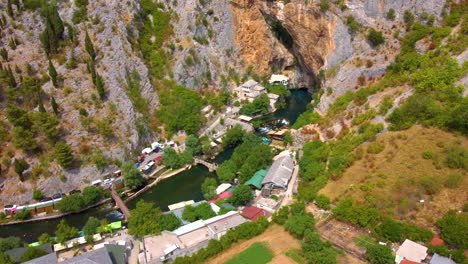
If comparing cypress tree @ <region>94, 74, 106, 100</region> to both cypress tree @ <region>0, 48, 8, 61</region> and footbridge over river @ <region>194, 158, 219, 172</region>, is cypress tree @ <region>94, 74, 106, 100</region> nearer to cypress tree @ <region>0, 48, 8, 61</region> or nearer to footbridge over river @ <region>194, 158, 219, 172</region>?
cypress tree @ <region>0, 48, 8, 61</region>

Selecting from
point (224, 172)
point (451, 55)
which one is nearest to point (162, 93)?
point (224, 172)

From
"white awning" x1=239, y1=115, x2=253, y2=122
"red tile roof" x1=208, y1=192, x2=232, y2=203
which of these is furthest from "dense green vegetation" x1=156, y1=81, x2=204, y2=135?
"red tile roof" x1=208, y1=192, x2=232, y2=203

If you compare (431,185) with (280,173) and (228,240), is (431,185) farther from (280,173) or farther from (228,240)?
(228,240)

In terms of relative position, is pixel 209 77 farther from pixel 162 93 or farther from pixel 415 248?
pixel 415 248

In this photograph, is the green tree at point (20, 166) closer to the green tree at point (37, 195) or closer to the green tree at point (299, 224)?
the green tree at point (37, 195)

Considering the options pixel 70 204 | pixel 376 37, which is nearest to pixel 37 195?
pixel 70 204

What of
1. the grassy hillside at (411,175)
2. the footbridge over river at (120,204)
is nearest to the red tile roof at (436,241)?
the grassy hillside at (411,175)

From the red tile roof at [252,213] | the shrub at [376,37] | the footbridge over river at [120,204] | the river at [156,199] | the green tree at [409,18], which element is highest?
the green tree at [409,18]
